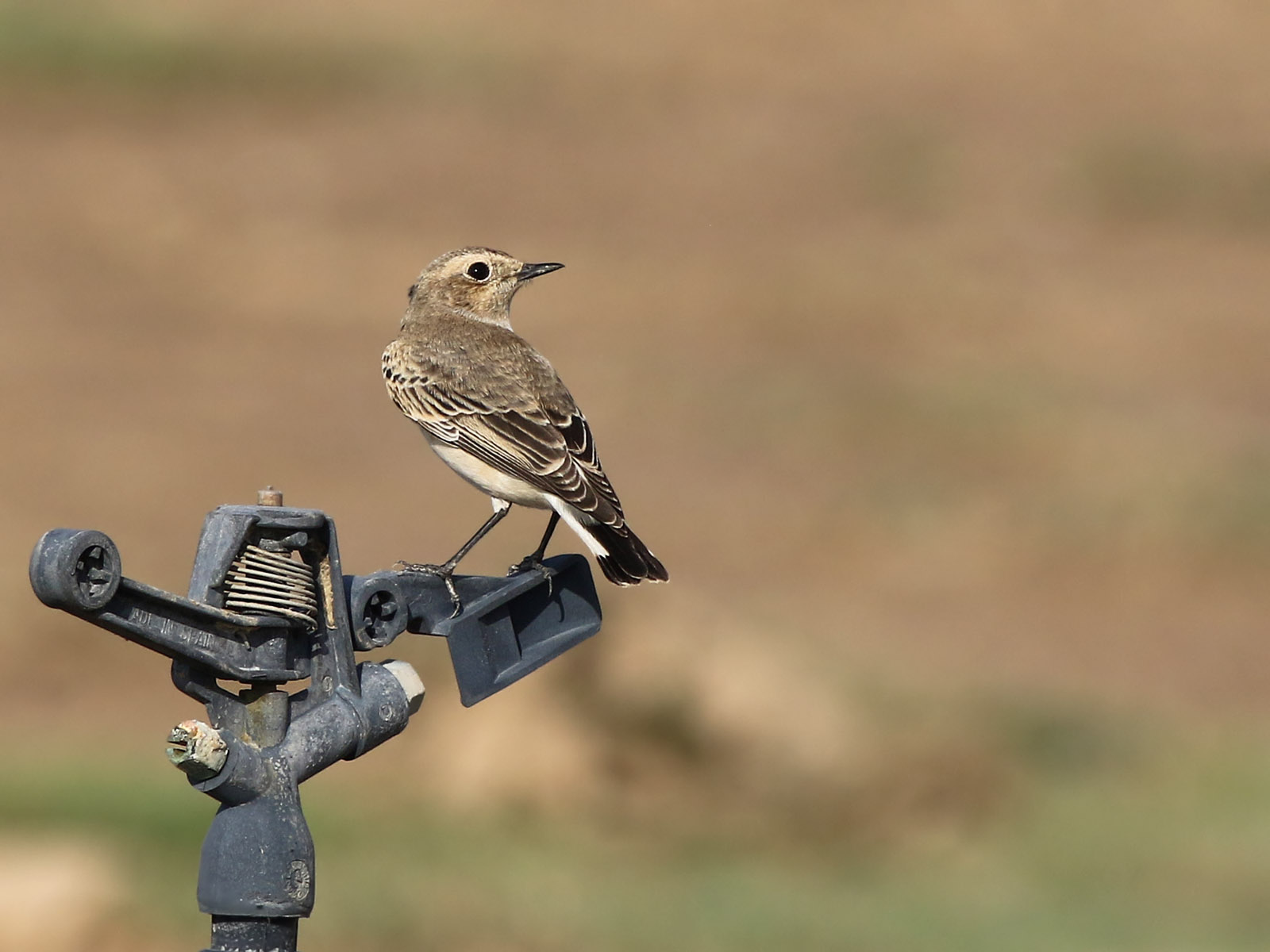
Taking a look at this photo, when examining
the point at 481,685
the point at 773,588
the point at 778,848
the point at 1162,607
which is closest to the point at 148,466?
the point at 773,588

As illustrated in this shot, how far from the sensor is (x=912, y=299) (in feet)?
124

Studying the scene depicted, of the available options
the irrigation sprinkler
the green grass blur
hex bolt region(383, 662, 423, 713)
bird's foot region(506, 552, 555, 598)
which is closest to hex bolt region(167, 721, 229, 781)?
the irrigation sprinkler

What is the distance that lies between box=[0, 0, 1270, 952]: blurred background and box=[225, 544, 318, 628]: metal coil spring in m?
7.06

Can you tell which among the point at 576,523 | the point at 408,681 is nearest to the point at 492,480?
the point at 576,523

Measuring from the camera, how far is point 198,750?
4.89m

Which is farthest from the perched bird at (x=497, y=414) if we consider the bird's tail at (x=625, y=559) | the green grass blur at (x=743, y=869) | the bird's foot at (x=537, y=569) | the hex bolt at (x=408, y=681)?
the green grass blur at (x=743, y=869)

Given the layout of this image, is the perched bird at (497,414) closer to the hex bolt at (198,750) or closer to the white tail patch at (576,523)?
the white tail patch at (576,523)

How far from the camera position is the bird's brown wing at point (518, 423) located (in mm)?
8406

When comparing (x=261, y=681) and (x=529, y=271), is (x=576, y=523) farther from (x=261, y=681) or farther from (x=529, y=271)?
(x=261, y=681)

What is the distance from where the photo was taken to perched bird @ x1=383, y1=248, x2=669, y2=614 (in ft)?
27.1

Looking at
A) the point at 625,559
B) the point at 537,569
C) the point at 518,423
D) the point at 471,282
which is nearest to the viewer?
the point at 537,569

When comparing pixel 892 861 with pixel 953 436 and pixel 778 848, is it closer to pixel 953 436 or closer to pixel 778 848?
pixel 778 848

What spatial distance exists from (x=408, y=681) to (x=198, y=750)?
2.66ft

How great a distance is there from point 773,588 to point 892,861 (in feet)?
37.8
